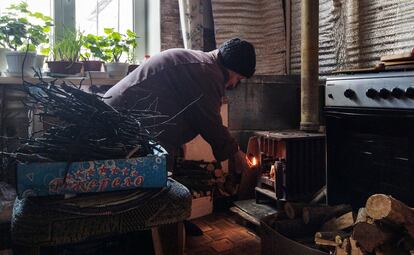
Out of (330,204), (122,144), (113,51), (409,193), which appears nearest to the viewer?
(122,144)

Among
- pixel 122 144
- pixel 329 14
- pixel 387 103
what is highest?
pixel 329 14

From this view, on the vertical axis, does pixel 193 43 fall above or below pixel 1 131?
above

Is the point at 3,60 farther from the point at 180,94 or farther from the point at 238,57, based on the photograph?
the point at 238,57

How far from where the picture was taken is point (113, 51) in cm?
279

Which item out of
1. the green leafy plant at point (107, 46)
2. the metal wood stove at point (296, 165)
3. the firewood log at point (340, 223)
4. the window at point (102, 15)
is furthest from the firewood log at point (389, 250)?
the window at point (102, 15)

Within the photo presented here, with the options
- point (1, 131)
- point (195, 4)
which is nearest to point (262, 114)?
point (195, 4)

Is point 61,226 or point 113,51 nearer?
point 61,226

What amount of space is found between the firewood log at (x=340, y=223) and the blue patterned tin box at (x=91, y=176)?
4.00 feet

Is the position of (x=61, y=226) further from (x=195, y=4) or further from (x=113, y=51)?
(x=195, y=4)

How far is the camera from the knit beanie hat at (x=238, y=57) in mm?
2127

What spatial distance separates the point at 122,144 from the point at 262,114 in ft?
7.42

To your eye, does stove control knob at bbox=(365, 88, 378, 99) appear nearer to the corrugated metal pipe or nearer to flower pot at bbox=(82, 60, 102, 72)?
the corrugated metal pipe

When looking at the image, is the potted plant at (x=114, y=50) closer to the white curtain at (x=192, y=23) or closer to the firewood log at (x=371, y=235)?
the white curtain at (x=192, y=23)

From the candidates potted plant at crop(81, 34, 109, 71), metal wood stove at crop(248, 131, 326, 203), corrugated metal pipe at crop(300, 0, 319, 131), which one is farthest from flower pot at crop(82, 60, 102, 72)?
corrugated metal pipe at crop(300, 0, 319, 131)
